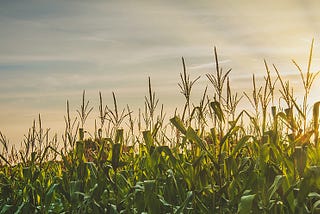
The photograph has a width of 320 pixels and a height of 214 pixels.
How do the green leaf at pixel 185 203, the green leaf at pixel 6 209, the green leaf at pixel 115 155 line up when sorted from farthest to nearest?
1. the green leaf at pixel 6 209
2. the green leaf at pixel 115 155
3. the green leaf at pixel 185 203

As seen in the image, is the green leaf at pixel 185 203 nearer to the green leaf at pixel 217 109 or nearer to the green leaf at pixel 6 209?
the green leaf at pixel 217 109

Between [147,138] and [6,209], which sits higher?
[147,138]

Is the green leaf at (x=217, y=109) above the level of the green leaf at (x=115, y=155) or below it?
above

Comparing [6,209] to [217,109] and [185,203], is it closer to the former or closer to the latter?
[185,203]

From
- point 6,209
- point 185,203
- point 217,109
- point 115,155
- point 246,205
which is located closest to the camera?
point 246,205

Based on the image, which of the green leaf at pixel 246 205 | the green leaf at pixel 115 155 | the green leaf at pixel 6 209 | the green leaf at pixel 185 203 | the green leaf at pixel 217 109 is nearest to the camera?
the green leaf at pixel 246 205

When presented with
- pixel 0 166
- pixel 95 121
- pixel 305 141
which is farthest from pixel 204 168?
pixel 0 166

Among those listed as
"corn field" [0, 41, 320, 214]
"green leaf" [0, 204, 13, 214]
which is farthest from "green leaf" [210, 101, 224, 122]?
"green leaf" [0, 204, 13, 214]

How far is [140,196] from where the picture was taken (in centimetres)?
478

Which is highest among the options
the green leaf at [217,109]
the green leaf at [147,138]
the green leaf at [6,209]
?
the green leaf at [217,109]

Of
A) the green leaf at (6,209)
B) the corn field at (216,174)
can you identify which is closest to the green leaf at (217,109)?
the corn field at (216,174)

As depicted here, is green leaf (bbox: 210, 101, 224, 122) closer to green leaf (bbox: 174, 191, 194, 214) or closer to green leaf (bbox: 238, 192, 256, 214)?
green leaf (bbox: 174, 191, 194, 214)

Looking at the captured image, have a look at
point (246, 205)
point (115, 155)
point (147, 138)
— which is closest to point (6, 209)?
point (115, 155)

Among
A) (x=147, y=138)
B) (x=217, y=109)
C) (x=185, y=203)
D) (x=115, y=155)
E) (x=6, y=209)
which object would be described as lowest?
(x=6, y=209)
